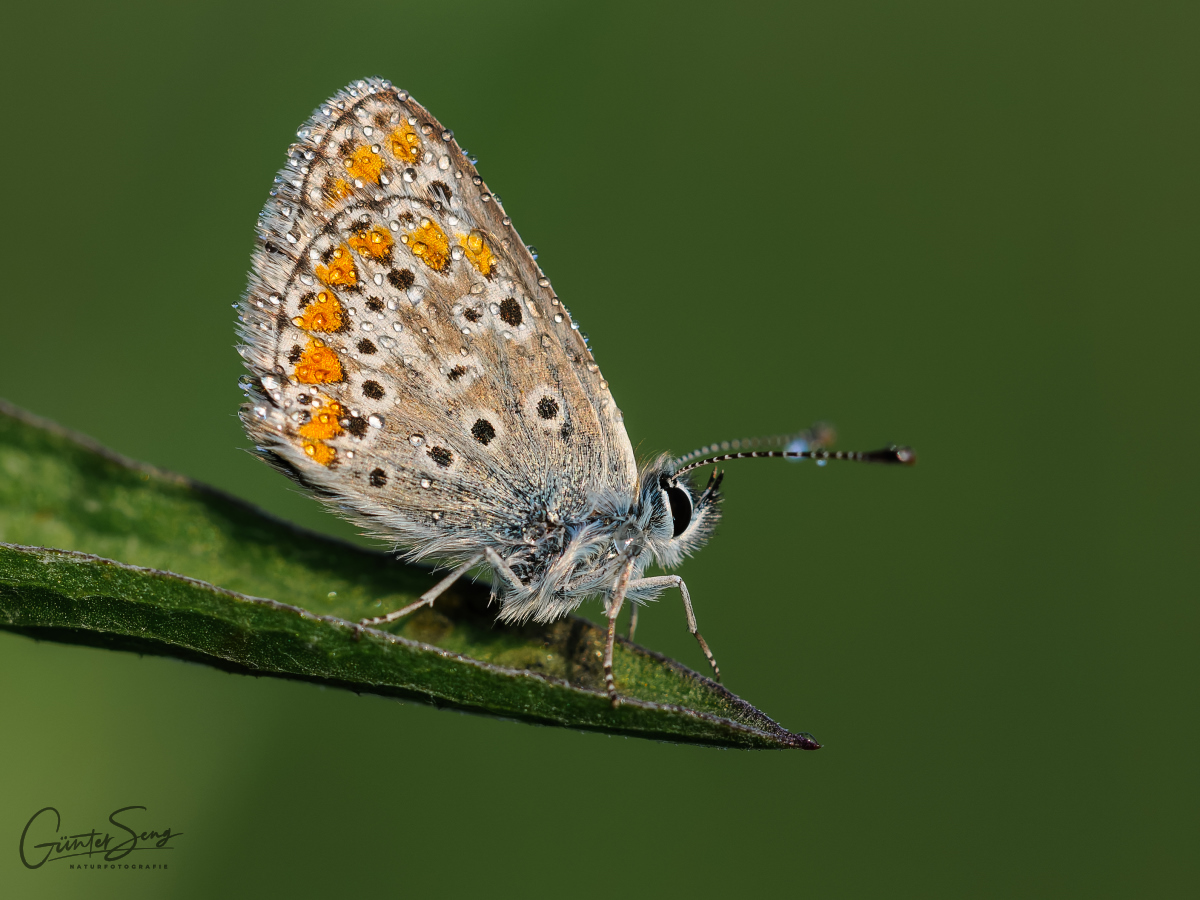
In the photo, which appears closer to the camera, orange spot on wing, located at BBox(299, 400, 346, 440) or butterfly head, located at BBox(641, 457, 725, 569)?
orange spot on wing, located at BBox(299, 400, 346, 440)

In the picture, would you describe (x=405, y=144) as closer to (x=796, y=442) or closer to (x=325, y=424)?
(x=325, y=424)

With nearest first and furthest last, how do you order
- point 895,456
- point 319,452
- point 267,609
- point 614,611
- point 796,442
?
point 267,609
point 895,456
point 614,611
point 319,452
point 796,442

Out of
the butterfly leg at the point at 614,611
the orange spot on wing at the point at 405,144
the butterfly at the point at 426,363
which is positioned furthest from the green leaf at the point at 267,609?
the orange spot on wing at the point at 405,144

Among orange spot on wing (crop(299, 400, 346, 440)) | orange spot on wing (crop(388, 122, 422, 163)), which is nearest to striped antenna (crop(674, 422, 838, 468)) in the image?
orange spot on wing (crop(299, 400, 346, 440))

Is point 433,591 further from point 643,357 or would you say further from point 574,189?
point 574,189

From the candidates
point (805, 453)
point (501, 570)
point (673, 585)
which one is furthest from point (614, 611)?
point (805, 453)

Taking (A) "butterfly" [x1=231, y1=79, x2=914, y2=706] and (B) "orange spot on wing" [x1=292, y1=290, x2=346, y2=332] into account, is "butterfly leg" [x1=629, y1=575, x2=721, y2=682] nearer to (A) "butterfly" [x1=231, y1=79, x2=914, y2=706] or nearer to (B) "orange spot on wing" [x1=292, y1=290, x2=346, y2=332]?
(A) "butterfly" [x1=231, y1=79, x2=914, y2=706]

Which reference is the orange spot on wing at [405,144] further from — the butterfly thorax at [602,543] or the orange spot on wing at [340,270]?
the butterfly thorax at [602,543]
